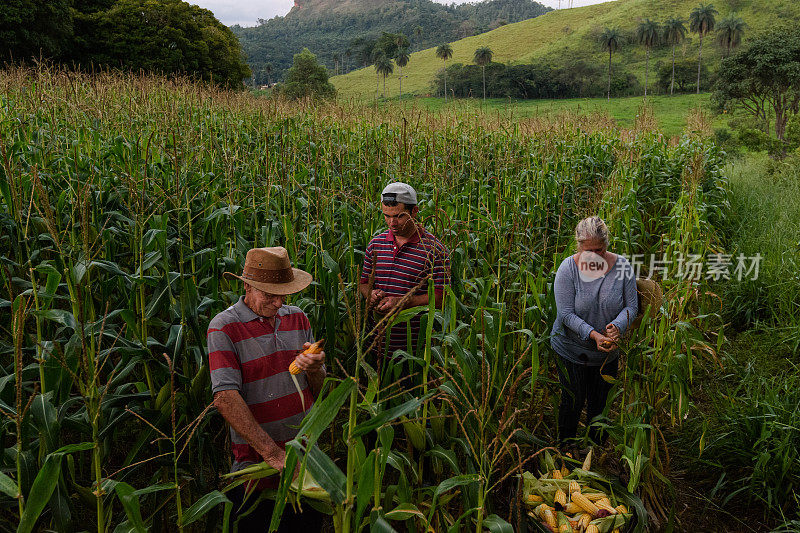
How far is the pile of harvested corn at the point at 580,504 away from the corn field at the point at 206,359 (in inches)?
4.4

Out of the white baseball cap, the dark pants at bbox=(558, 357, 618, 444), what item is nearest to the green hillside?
the white baseball cap

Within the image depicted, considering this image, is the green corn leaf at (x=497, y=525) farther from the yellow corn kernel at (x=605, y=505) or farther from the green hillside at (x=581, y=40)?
the green hillside at (x=581, y=40)

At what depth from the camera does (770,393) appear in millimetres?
3891

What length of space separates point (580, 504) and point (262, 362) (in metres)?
1.74

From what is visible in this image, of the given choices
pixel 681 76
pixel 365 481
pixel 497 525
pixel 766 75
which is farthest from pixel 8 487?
pixel 681 76

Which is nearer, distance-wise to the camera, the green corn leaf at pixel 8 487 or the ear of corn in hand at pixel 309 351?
the green corn leaf at pixel 8 487

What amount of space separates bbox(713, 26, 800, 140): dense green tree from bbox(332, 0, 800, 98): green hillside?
3056 cm

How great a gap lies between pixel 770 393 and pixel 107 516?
439 centimetres

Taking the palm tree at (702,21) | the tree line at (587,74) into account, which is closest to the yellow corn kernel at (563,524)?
the tree line at (587,74)

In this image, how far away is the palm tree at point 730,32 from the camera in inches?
2333

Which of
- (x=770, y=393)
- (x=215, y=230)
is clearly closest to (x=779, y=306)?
(x=770, y=393)

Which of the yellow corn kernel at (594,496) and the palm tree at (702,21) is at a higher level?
the palm tree at (702,21)

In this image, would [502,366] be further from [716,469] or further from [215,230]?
[215,230]

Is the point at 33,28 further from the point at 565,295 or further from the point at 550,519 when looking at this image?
the point at 550,519
